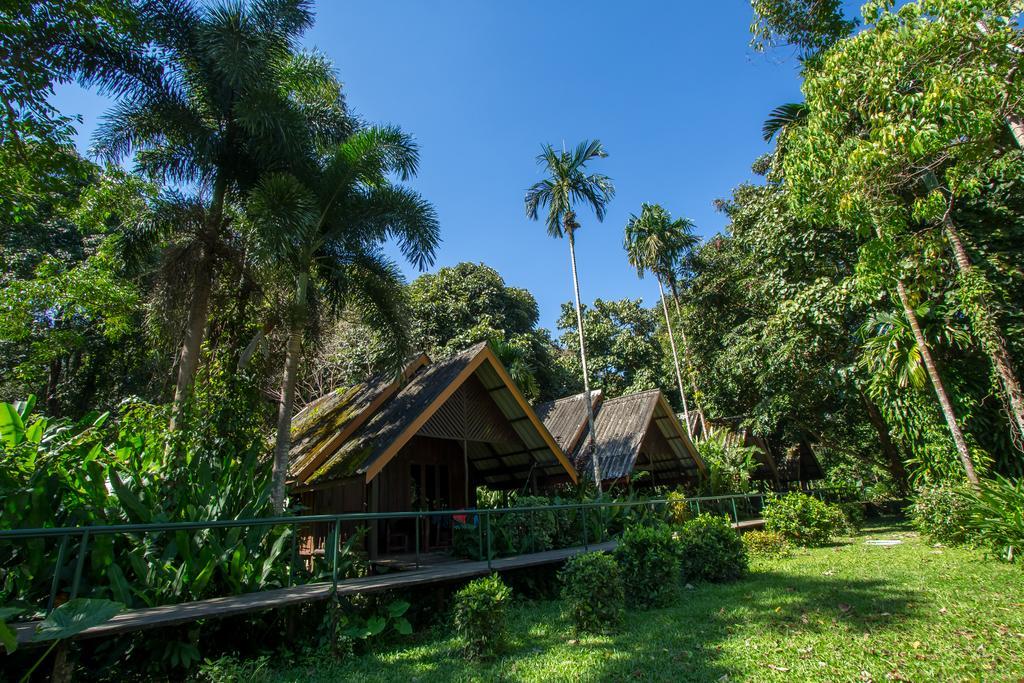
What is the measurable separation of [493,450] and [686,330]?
1401cm

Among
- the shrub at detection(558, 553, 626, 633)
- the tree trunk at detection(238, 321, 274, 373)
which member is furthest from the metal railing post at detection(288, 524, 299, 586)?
the tree trunk at detection(238, 321, 274, 373)

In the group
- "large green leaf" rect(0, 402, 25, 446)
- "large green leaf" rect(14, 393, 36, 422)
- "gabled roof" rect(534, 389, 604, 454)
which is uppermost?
"gabled roof" rect(534, 389, 604, 454)

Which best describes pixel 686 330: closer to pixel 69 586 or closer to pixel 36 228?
pixel 69 586

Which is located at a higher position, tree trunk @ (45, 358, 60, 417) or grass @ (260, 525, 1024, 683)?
tree trunk @ (45, 358, 60, 417)

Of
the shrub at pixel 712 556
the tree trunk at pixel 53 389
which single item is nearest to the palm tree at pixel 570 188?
the shrub at pixel 712 556

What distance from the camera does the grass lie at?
14.5ft

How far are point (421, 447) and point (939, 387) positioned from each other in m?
12.7

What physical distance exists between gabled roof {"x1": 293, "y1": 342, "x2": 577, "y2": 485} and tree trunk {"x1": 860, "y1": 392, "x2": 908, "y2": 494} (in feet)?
41.6

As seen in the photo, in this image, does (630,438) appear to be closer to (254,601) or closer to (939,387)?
(939,387)

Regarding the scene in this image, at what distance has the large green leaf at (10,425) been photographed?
607cm

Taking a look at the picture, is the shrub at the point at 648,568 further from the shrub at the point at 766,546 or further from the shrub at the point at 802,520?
the shrub at the point at 802,520

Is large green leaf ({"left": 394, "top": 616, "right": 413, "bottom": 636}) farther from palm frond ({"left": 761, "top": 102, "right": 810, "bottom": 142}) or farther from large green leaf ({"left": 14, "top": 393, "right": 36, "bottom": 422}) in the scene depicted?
palm frond ({"left": 761, "top": 102, "right": 810, "bottom": 142})

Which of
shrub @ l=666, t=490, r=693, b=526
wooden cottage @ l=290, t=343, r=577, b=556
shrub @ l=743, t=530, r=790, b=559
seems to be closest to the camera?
wooden cottage @ l=290, t=343, r=577, b=556

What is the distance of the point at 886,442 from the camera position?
19.8m
